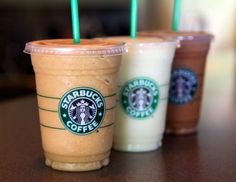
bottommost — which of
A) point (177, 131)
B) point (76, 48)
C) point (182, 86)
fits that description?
point (177, 131)

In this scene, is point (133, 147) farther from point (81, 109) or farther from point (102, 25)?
point (102, 25)

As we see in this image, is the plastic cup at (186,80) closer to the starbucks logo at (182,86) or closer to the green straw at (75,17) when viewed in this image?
the starbucks logo at (182,86)

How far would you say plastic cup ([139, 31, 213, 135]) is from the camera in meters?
1.09

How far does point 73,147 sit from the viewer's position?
33.2 inches

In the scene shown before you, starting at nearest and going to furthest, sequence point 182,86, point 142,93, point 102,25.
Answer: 1. point 142,93
2. point 182,86
3. point 102,25

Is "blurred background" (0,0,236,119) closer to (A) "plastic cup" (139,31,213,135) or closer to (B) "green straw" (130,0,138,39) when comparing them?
(A) "plastic cup" (139,31,213,135)

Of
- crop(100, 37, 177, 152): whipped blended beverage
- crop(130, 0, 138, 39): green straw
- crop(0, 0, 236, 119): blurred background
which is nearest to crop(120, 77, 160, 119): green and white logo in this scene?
crop(100, 37, 177, 152): whipped blended beverage

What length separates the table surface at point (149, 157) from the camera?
0.85 m

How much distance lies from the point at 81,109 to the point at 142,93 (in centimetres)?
17

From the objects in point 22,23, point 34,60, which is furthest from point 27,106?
point 34,60

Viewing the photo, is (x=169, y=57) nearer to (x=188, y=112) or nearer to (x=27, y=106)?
(x=188, y=112)

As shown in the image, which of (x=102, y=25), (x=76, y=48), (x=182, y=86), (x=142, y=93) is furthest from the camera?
(x=102, y=25)

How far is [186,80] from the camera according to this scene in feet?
3.60

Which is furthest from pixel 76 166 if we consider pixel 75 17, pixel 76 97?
pixel 75 17
